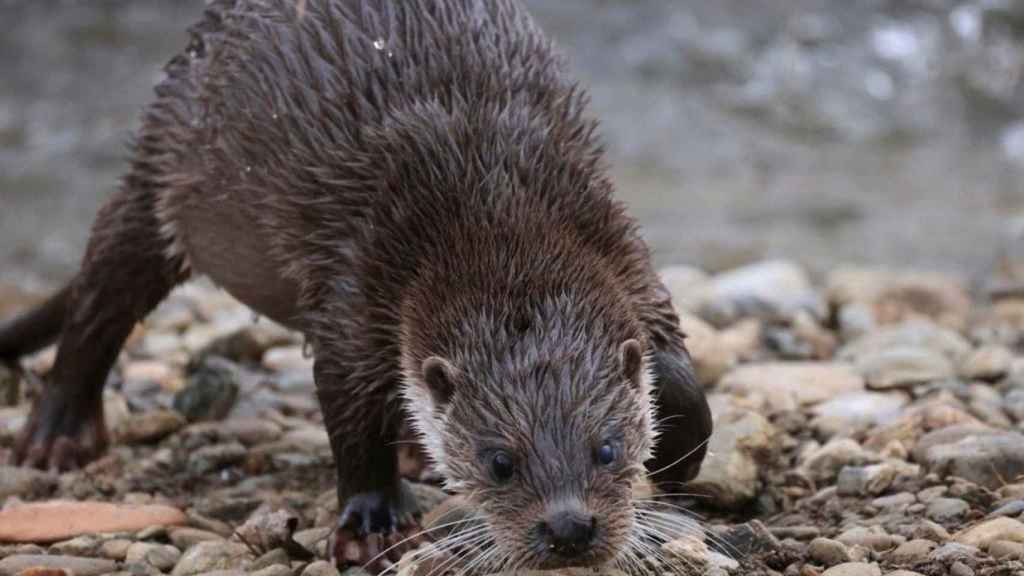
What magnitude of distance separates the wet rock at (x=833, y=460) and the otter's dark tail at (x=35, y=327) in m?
2.67

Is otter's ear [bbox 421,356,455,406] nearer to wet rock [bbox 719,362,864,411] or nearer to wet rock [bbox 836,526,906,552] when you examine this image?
wet rock [bbox 836,526,906,552]

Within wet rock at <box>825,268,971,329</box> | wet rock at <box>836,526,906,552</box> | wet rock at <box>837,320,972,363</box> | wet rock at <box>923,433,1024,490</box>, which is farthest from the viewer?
wet rock at <box>825,268,971,329</box>

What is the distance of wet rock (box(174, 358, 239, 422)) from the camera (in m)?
5.61

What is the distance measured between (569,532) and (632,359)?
51cm

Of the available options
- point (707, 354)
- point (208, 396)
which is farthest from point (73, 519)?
point (707, 354)

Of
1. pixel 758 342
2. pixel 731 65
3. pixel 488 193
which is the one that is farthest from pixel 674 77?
pixel 488 193

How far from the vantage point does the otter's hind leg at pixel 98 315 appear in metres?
5.09

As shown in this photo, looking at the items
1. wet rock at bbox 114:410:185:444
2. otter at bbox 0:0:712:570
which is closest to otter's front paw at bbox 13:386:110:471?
wet rock at bbox 114:410:185:444

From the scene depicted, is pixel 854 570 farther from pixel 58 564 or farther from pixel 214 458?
pixel 214 458

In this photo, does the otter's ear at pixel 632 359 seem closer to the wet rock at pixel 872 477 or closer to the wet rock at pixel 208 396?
the wet rock at pixel 872 477

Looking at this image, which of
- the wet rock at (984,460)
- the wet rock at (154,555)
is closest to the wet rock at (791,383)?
the wet rock at (984,460)

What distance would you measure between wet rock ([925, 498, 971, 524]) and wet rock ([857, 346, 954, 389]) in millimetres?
1354

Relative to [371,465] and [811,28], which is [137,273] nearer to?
[371,465]

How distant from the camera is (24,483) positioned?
16.1ft
